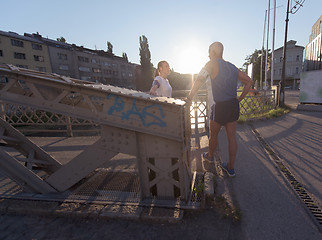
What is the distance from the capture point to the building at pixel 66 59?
28.8 m

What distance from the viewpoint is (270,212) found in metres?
2.03

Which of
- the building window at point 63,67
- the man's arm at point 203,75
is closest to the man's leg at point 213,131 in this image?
the man's arm at point 203,75

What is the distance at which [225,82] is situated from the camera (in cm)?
269

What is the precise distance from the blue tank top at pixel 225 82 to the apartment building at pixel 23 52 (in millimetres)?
36612

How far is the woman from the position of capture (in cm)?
340

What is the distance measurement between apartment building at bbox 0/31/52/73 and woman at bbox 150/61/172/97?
116ft

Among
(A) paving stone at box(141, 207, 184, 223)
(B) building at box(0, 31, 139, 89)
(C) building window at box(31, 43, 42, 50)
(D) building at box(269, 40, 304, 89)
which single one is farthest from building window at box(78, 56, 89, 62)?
(D) building at box(269, 40, 304, 89)

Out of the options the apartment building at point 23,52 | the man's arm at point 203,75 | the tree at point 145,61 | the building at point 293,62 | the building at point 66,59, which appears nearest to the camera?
the man's arm at point 203,75

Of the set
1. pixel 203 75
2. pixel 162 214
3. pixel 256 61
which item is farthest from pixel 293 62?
pixel 162 214

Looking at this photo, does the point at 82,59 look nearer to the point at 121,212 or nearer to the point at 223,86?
the point at 223,86

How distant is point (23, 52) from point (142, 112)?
38942 millimetres

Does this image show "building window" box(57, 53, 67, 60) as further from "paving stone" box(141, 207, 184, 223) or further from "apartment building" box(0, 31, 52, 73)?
"paving stone" box(141, 207, 184, 223)

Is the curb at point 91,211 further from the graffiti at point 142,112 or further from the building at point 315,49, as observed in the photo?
the building at point 315,49

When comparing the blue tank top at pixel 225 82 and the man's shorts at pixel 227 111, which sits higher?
the blue tank top at pixel 225 82
